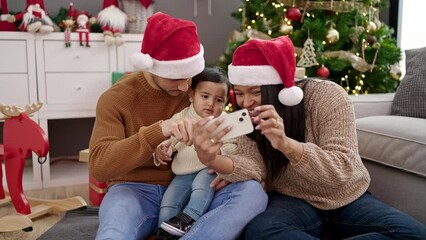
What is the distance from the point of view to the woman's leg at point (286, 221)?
1.11 m

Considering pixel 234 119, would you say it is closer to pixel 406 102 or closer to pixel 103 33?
pixel 406 102

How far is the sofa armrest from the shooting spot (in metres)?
1.96

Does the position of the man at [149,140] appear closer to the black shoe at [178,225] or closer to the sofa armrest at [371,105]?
the black shoe at [178,225]

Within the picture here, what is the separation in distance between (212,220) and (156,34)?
22.8 inches

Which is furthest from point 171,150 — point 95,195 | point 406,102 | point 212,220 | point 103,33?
point 103,33

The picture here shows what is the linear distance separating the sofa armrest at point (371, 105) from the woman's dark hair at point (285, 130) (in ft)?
2.42

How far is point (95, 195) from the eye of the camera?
2160 mm

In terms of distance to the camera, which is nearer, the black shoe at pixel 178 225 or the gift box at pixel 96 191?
the black shoe at pixel 178 225

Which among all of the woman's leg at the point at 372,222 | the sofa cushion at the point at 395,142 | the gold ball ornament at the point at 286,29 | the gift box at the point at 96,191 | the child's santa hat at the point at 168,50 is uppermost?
the gold ball ornament at the point at 286,29

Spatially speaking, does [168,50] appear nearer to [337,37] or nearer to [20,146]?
[20,146]

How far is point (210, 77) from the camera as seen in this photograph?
142cm

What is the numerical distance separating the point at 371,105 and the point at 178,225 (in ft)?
4.02

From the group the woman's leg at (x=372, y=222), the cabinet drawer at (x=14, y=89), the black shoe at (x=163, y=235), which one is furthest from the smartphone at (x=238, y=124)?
the cabinet drawer at (x=14, y=89)

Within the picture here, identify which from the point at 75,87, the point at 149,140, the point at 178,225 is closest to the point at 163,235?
the point at 178,225
